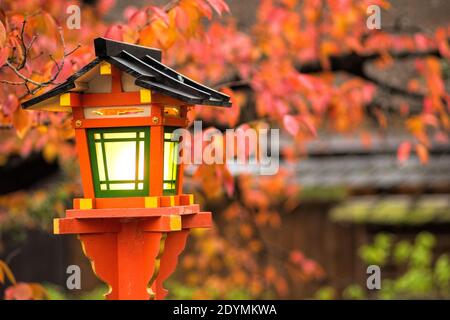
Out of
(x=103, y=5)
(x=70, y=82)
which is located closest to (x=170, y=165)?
(x=70, y=82)

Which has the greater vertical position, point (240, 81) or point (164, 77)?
point (240, 81)

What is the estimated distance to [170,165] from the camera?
15.3 ft

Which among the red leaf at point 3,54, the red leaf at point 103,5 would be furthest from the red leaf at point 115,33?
the red leaf at point 103,5

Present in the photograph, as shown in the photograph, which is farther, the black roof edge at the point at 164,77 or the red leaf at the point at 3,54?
the red leaf at the point at 3,54

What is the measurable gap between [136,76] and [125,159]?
0.46 meters

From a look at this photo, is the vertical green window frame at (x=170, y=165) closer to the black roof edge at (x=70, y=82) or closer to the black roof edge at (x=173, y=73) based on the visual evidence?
the black roof edge at (x=173, y=73)

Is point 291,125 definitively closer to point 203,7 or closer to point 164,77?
point 203,7

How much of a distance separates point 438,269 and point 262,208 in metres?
2.65

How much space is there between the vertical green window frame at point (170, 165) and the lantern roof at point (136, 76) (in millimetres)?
259

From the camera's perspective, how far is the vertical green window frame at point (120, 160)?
14.6ft

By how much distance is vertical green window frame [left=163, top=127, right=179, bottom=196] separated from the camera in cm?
458
